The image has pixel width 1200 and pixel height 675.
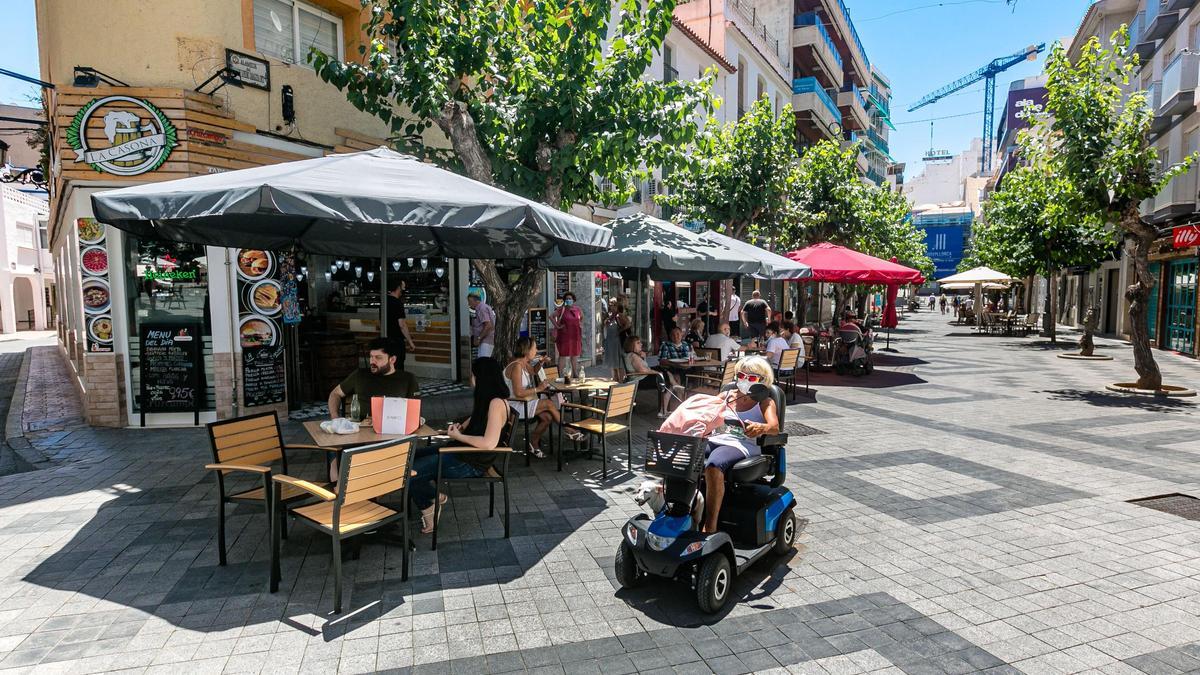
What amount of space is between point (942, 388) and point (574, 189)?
338 inches

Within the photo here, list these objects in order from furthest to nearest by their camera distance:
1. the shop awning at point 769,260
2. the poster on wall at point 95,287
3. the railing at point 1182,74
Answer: the railing at point 1182,74 < the shop awning at point 769,260 < the poster on wall at point 95,287

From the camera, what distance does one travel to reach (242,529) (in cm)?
485

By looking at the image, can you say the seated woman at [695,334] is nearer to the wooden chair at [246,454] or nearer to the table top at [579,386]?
the table top at [579,386]

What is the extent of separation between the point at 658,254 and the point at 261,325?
17.6ft

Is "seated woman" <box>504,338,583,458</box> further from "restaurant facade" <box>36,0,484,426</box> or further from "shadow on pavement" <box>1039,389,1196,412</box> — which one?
A: "shadow on pavement" <box>1039,389,1196,412</box>

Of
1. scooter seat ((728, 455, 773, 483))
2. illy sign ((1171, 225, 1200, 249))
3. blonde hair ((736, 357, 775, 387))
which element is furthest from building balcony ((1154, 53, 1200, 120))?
scooter seat ((728, 455, 773, 483))

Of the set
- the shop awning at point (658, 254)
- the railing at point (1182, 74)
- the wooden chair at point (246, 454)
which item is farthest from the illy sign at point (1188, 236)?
the wooden chair at point (246, 454)

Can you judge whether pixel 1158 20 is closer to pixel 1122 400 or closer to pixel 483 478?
pixel 1122 400

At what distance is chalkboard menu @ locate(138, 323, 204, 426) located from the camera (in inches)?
321

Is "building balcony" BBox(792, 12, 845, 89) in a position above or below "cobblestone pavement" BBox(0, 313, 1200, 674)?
above

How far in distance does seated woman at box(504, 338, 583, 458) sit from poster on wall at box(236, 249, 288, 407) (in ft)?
13.0

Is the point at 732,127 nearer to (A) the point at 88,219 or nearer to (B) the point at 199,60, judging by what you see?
(B) the point at 199,60

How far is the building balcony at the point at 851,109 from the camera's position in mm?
40938

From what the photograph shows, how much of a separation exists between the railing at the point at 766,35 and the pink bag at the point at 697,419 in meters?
23.8
